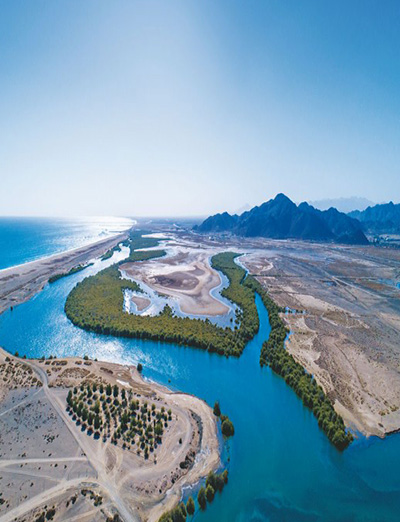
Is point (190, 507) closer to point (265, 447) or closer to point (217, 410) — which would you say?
point (265, 447)

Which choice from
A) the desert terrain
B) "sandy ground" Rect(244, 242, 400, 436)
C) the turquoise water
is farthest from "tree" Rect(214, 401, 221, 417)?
"sandy ground" Rect(244, 242, 400, 436)

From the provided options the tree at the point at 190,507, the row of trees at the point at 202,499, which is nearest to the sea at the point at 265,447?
the row of trees at the point at 202,499

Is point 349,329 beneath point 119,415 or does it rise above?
above

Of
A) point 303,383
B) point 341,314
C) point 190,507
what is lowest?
point 190,507

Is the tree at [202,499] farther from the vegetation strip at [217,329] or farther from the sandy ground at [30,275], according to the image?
the sandy ground at [30,275]

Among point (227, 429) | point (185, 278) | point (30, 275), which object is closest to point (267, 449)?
point (227, 429)

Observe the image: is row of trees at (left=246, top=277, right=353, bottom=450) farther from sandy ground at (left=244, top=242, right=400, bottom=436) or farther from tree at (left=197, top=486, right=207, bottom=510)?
tree at (left=197, top=486, right=207, bottom=510)
